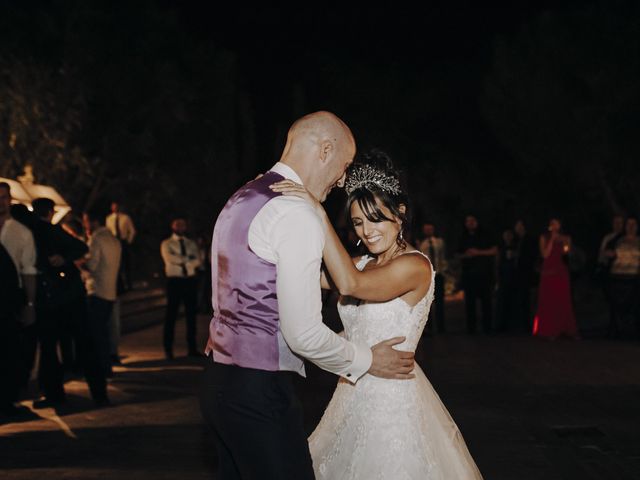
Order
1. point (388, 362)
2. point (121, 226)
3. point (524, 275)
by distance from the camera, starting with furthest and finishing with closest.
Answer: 1. point (121, 226)
2. point (524, 275)
3. point (388, 362)

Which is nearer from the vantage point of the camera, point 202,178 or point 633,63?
point 633,63

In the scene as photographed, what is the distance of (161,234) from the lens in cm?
3534

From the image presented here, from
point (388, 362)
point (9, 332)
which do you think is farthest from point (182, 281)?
point (388, 362)

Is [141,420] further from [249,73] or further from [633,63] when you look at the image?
[249,73]

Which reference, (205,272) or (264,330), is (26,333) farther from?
(205,272)

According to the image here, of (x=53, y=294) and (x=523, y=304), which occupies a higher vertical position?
(x=53, y=294)

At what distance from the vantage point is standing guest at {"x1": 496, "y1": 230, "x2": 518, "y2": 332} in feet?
59.5

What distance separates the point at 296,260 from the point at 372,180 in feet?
4.55

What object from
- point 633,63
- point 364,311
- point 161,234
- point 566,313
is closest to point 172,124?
point 161,234

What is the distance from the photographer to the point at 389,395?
509 cm

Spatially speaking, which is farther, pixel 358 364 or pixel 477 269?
pixel 477 269

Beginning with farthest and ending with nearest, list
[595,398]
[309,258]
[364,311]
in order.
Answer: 1. [595,398]
2. [364,311]
3. [309,258]

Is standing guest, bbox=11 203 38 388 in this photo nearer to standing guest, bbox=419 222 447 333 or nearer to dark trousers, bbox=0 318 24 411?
dark trousers, bbox=0 318 24 411

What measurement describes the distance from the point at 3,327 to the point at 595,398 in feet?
18.4
